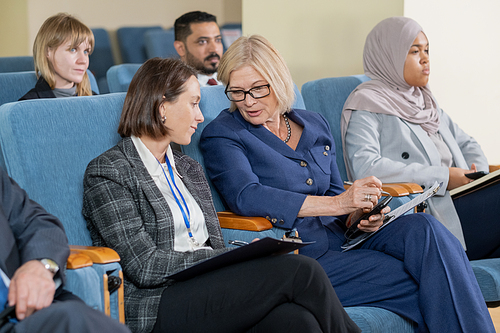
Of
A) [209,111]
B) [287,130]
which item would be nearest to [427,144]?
[287,130]

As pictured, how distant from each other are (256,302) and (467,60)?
8.09 feet

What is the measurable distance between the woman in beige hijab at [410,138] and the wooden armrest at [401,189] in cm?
11

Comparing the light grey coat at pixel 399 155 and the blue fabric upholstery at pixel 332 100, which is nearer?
the light grey coat at pixel 399 155

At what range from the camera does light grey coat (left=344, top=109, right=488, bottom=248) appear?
223cm

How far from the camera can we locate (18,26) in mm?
3904

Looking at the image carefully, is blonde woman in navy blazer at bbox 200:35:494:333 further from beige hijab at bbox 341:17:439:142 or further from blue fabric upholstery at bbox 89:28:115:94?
blue fabric upholstery at bbox 89:28:115:94

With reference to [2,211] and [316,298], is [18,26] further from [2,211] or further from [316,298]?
[316,298]

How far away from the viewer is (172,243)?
1.51m

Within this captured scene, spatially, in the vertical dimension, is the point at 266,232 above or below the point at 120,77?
below

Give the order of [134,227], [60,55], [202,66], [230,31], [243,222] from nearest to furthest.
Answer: [134,227], [243,222], [60,55], [202,66], [230,31]

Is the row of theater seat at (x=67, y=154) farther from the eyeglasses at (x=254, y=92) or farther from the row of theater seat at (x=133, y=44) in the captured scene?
the row of theater seat at (x=133, y=44)

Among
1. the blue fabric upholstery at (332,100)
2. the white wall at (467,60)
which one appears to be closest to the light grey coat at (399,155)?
the blue fabric upholstery at (332,100)

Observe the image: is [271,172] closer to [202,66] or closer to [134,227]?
[134,227]

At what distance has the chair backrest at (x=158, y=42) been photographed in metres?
4.47
